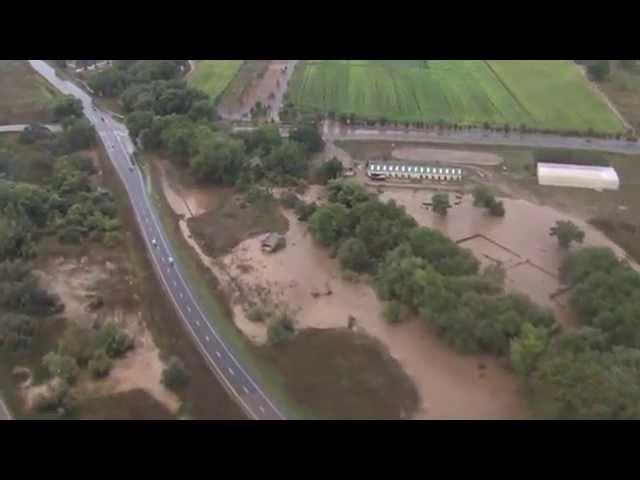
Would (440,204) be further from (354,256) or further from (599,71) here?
(599,71)

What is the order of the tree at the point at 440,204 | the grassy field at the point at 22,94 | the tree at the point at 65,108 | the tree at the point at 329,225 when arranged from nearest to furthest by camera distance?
the tree at the point at 329,225 < the tree at the point at 440,204 < the tree at the point at 65,108 < the grassy field at the point at 22,94

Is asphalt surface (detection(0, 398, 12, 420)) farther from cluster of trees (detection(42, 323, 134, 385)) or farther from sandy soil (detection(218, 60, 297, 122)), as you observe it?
sandy soil (detection(218, 60, 297, 122))

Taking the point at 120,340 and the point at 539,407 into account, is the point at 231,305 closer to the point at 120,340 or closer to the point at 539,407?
the point at 120,340

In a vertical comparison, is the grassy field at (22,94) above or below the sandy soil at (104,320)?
above

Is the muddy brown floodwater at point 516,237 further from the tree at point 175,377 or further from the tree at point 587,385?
the tree at point 175,377

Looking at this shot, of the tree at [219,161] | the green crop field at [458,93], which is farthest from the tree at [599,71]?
the tree at [219,161]

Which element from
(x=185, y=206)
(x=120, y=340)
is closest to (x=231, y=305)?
(x=120, y=340)

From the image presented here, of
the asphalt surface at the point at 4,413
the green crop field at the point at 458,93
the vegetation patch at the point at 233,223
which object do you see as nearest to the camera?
the asphalt surface at the point at 4,413

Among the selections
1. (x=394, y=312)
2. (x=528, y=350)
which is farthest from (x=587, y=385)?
(x=394, y=312)
